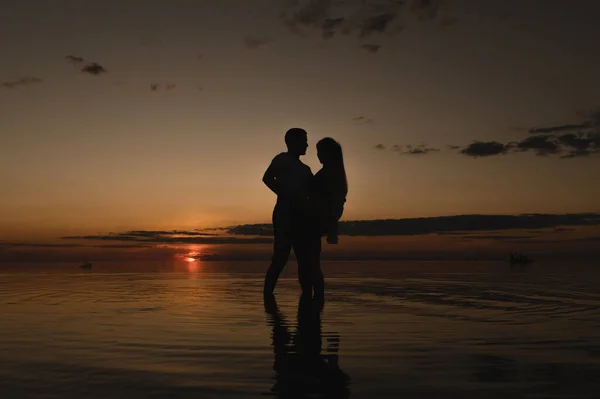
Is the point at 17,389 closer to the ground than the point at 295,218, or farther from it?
closer to the ground

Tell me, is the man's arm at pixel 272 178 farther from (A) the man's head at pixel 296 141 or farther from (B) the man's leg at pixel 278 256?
(B) the man's leg at pixel 278 256

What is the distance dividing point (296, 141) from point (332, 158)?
2.55 feet

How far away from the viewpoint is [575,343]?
5.13m

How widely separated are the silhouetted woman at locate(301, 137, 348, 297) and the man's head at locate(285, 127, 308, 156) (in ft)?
1.45

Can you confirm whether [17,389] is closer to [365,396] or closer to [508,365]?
[365,396]

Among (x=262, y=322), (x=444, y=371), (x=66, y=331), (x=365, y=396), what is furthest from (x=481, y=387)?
(x=66, y=331)

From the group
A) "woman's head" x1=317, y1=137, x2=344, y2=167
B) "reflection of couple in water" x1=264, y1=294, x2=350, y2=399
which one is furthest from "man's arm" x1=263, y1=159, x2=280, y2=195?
"reflection of couple in water" x1=264, y1=294, x2=350, y2=399

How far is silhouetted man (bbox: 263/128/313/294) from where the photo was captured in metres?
9.70

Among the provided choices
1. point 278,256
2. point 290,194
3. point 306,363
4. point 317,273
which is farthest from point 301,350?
point 278,256

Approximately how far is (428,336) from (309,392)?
2.59 m

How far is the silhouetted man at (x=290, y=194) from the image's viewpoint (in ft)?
31.8

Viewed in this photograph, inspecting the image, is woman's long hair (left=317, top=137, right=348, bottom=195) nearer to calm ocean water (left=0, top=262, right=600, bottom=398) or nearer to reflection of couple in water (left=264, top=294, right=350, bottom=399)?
calm ocean water (left=0, top=262, right=600, bottom=398)

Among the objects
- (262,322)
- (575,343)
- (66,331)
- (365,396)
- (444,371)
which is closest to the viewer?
(365,396)

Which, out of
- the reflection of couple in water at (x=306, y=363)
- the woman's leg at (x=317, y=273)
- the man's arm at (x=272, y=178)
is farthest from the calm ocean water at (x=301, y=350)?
the man's arm at (x=272, y=178)
